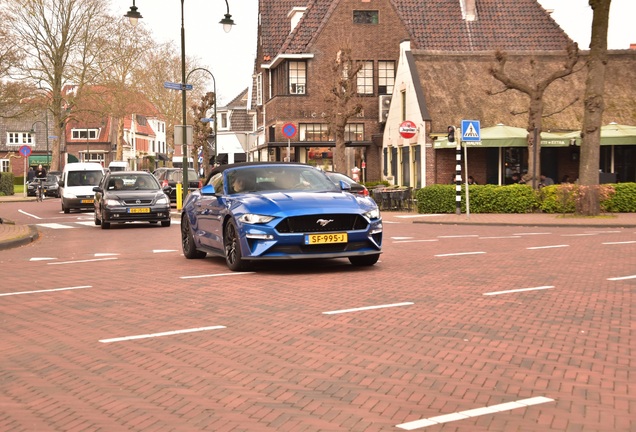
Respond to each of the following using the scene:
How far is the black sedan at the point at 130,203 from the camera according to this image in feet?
83.0

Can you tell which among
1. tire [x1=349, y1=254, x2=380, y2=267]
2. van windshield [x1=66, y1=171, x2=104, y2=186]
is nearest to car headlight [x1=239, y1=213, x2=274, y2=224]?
tire [x1=349, y1=254, x2=380, y2=267]

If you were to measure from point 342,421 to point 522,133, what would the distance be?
106ft

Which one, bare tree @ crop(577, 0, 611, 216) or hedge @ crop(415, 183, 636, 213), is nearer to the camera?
bare tree @ crop(577, 0, 611, 216)

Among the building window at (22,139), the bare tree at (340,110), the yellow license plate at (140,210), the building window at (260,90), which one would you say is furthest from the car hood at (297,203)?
the building window at (22,139)

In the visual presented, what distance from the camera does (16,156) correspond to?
102250 mm

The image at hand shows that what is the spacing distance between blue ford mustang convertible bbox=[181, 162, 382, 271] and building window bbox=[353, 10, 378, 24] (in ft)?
126

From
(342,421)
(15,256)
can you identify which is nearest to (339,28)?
(15,256)

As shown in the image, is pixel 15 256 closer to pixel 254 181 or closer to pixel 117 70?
pixel 254 181

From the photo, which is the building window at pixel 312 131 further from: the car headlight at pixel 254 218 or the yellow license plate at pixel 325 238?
the yellow license plate at pixel 325 238

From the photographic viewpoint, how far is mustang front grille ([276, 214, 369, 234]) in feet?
40.3

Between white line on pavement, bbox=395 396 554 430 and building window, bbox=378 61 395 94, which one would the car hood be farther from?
building window, bbox=378 61 395 94

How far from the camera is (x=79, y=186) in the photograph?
36938 millimetres

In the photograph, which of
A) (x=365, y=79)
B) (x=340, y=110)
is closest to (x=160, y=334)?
(x=340, y=110)

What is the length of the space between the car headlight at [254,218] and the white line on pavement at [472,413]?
6.94m
